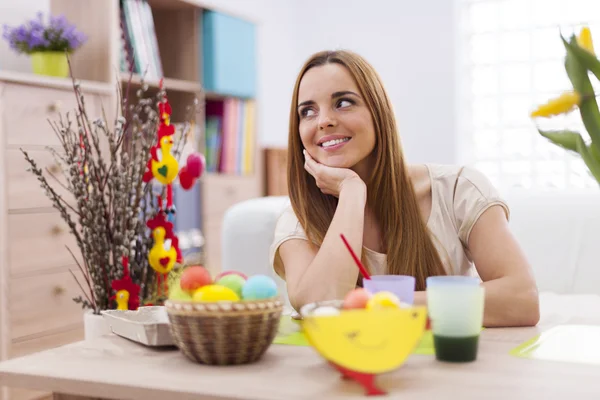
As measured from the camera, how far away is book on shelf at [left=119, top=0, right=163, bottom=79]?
9.89ft

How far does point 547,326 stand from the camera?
1.21 meters

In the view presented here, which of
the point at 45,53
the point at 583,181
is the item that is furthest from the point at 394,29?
the point at 45,53

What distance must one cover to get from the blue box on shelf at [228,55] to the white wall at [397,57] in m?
0.52

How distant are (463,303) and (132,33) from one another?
8.10ft

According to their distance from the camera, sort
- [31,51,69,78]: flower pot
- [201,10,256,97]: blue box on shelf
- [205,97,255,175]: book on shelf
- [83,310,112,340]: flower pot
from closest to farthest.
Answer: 1. [83,310,112,340]: flower pot
2. [31,51,69,78]: flower pot
3. [201,10,256,97]: blue box on shelf
4. [205,97,255,175]: book on shelf

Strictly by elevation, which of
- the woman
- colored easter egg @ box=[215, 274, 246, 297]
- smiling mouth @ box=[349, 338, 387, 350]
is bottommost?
smiling mouth @ box=[349, 338, 387, 350]

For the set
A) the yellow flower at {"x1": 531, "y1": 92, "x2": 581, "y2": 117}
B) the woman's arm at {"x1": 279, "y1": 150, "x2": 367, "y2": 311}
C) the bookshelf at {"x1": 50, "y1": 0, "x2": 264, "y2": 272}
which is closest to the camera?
the yellow flower at {"x1": 531, "y1": 92, "x2": 581, "y2": 117}

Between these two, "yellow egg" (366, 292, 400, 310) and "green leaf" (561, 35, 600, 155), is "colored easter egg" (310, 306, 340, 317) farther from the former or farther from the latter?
"green leaf" (561, 35, 600, 155)

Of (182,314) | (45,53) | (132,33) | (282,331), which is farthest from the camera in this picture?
(132,33)

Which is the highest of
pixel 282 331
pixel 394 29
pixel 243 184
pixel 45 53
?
pixel 394 29

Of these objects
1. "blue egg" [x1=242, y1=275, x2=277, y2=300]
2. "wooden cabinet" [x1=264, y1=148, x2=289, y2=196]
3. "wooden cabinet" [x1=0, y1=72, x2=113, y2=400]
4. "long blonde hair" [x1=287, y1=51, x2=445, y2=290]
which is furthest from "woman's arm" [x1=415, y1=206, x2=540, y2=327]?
"wooden cabinet" [x1=264, y1=148, x2=289, y2=196]

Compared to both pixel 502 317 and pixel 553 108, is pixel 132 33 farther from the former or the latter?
pixel 553 108

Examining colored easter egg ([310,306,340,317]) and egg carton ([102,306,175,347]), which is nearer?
colored easter egg ([310,306,340,317])

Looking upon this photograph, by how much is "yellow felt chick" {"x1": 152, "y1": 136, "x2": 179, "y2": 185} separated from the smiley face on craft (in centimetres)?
88
